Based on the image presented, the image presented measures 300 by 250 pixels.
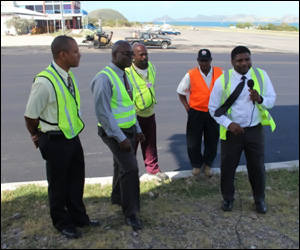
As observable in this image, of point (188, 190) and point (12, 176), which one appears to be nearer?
point (188, 190)

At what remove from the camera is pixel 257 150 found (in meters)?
3.71

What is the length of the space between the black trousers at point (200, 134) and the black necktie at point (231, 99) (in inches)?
43.7

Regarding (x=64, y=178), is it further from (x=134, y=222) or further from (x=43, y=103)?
(x=134, y=222)

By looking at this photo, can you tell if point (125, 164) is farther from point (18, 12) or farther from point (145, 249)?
point (18, 12)

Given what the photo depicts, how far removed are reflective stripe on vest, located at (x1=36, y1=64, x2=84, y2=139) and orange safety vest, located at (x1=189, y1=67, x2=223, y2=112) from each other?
6.95 feet

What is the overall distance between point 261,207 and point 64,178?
2.35m

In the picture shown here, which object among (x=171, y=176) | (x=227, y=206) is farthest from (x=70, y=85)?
(x=171, y=176)

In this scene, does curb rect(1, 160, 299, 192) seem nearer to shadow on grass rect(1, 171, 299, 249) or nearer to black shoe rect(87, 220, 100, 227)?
shadow on grass rect(1, 171, 299, 249)

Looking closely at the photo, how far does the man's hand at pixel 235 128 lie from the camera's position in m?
3.48

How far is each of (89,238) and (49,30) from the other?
55.6 meters

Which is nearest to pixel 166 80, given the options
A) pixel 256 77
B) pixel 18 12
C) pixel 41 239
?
pixel 256 77

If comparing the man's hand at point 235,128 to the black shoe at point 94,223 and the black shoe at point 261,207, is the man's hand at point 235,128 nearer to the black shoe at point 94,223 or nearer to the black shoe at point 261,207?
the black shoe at point 261,207

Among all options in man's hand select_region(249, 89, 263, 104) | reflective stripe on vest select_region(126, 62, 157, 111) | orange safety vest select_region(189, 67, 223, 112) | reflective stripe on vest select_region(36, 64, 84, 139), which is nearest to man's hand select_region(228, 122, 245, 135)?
man's hand select_region(249, 89, 263, 104)

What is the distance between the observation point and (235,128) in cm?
348
